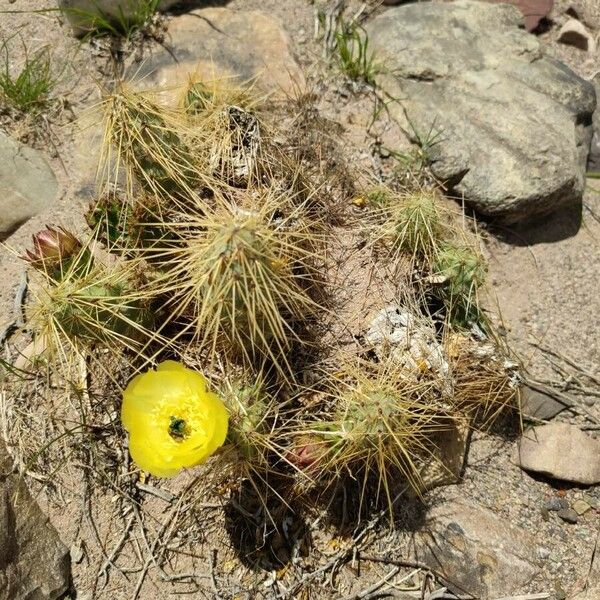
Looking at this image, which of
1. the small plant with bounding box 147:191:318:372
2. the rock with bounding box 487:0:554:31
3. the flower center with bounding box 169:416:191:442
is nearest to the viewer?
the small plant with bounding box 147:191:318:372

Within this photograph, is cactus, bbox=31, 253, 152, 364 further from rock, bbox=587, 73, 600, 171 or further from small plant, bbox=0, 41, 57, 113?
rock, bbox=587, 73, 600, 171

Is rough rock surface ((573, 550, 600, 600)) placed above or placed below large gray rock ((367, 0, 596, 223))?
below

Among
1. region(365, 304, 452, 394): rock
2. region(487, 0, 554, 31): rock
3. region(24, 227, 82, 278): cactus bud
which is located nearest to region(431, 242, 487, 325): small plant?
region(365, 304, 452, 394): rock

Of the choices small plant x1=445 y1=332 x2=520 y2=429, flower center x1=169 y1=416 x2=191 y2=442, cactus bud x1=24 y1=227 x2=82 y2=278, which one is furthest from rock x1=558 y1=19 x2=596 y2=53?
flower center x1=169 y1=416 x2=191 y2=442

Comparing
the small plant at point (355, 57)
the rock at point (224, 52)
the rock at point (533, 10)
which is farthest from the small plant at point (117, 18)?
the rock at point (533, 10)

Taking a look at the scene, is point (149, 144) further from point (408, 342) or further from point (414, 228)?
point (408, 342)

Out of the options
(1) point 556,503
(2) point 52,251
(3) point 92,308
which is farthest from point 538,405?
(2) point 52,251

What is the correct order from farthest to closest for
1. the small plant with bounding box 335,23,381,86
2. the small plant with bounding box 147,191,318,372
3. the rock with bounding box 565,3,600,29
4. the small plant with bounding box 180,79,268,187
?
the rock with bounding box 565,3,600,29 < the small plant with bounding box 335,23,381,86 < the small plant with bounding box 180,79,268,187 < the small plant with bounding box 147,191,318,372

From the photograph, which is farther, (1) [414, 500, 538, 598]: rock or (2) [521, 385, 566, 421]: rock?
(2) [521, 385, 566, 421]: rock

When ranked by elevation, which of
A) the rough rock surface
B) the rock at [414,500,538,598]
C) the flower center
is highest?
the flower center
